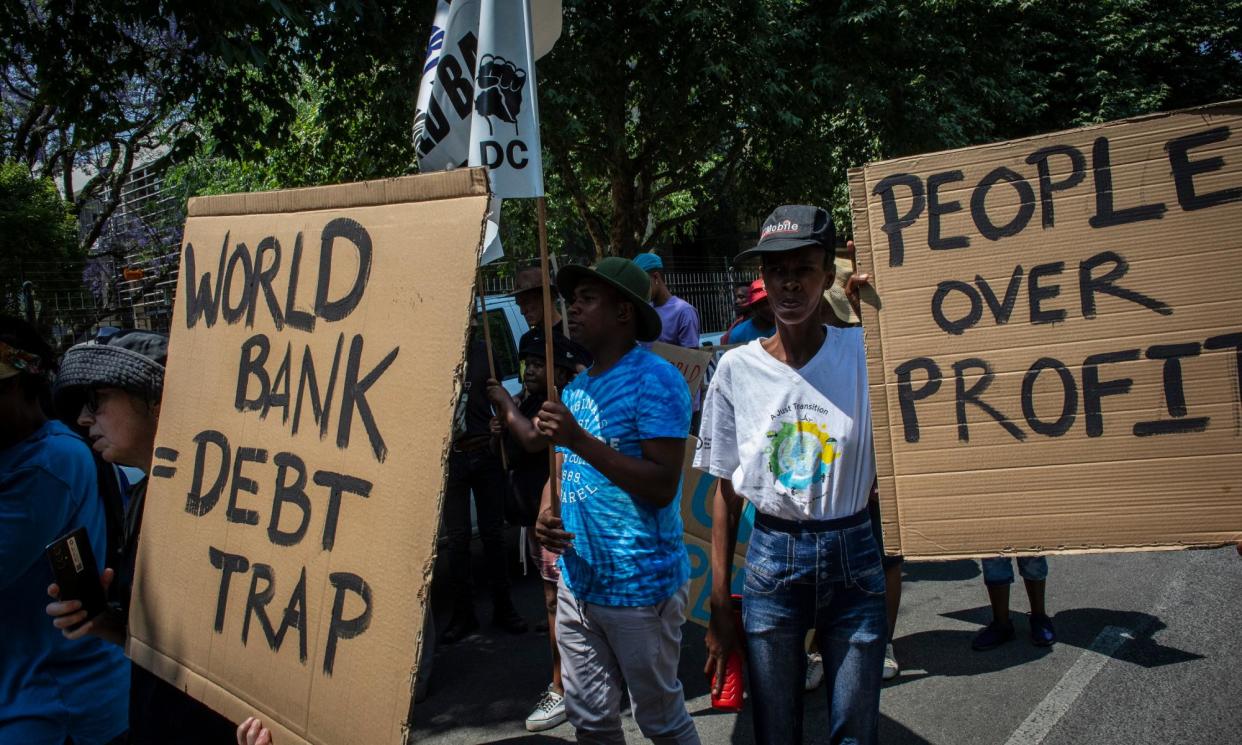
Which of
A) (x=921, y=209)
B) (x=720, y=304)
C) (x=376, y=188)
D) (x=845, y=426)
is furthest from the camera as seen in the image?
(x=720, y=304)

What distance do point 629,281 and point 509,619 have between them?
3.45 m

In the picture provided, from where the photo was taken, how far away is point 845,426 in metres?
2.57

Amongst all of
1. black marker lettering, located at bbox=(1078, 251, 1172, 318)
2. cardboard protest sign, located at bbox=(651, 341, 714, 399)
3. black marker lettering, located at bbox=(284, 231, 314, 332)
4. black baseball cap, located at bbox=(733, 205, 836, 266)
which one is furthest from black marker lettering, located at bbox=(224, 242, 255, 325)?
cardboard protest sign, located at bbox=(651, 341, 714, 399)

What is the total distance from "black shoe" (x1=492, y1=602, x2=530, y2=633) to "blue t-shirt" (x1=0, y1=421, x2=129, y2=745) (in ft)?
11.5

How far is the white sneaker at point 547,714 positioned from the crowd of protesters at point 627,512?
64.6 inches

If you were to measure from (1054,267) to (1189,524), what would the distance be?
64 centimetres

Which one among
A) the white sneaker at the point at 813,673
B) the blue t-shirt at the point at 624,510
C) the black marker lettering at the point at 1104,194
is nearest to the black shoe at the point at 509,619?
the white sneaker at the point at 813,673

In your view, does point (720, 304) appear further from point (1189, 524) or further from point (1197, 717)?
point (1189, 524)

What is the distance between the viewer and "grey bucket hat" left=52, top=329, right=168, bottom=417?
2291mm

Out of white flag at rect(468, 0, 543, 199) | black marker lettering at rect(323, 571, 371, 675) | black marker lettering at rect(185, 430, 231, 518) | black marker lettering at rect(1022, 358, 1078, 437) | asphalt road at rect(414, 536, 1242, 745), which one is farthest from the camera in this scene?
asphalt road at rect(414, 536, 1242, 745)

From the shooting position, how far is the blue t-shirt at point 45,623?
229 centimetres

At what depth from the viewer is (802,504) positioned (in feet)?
8.31

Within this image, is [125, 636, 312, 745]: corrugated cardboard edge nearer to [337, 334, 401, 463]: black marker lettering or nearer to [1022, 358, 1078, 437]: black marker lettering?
[337, 334, 401, 463]: black marker lettering

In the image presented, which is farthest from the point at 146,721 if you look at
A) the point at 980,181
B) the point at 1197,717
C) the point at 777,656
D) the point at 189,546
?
the point at 1197,717
